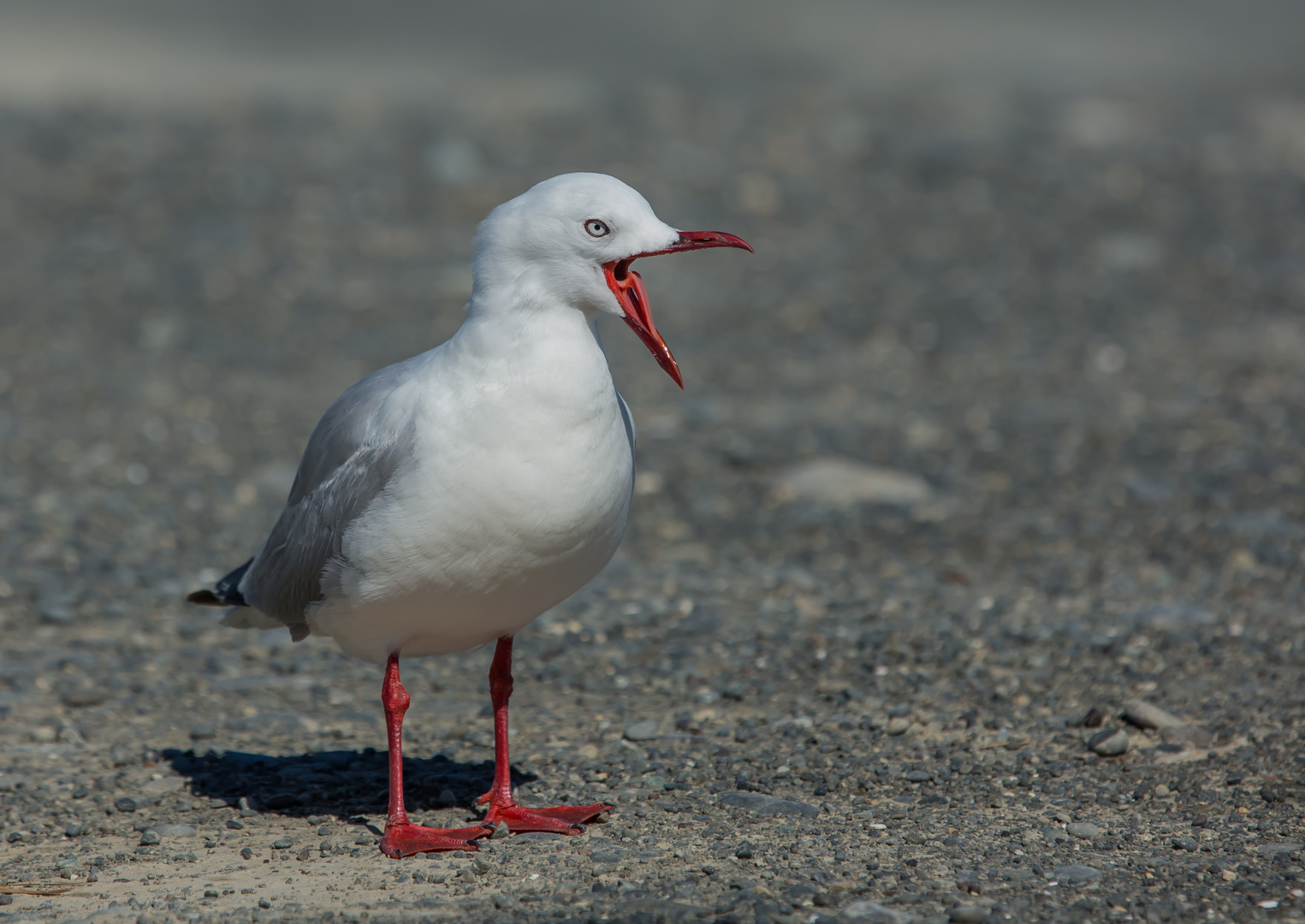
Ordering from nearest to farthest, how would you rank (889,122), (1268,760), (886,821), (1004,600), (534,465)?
(534,465) < (886,821) < (1268,760) < (1004,600) < (889,122)

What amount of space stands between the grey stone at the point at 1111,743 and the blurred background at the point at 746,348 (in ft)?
1.77

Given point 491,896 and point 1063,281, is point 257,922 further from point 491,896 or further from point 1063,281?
point 1063,281

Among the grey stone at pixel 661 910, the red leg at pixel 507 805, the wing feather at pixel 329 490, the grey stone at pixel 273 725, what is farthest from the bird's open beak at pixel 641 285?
the grey stone at pixel 273 725

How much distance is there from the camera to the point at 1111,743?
17.8 feet

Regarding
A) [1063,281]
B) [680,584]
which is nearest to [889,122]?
[1063,281]

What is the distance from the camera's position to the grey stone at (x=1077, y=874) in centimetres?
416

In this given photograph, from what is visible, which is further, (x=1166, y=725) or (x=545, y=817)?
(x=1166, y=725)

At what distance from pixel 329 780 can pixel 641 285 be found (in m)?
2.30

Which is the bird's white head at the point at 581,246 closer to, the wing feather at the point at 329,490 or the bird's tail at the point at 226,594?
the wing feather at the point at 329,490

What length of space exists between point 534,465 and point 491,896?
4.08 feet

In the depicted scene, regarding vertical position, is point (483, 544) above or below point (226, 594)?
above

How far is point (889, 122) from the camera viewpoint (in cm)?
1599

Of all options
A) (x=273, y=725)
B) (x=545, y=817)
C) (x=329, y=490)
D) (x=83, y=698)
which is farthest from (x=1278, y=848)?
(x=83, y=698)

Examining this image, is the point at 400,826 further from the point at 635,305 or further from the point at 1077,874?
the point at 1077,874
